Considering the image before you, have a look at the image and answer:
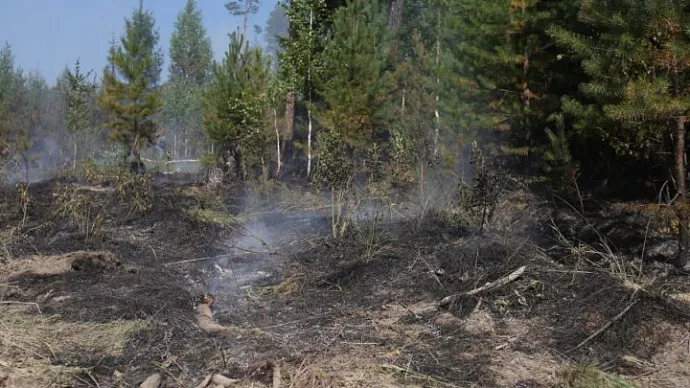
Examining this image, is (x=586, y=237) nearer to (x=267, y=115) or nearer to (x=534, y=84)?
(x=534, y=84)

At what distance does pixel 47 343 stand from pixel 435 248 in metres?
4.33

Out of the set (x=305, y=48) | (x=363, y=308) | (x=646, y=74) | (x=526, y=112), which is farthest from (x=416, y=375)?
(x=305, y=48)

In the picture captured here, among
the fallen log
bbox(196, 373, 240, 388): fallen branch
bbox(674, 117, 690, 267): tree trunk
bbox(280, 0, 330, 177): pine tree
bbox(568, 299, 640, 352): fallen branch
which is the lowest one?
bbox(196, 373, 240, 388): fallen branch

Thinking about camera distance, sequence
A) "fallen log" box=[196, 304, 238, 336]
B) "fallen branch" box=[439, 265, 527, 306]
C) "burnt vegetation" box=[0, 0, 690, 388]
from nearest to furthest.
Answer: "burnt vegetation" box=[0, 0, 690, 388], "fallen log" box=[196, 304, 238, 336], "fallen branch" box=[439, 265, 527, 306]

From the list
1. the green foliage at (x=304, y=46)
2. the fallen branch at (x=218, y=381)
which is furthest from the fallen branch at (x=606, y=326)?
the green foliage at (x=304, y=46)

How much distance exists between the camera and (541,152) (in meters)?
9.19

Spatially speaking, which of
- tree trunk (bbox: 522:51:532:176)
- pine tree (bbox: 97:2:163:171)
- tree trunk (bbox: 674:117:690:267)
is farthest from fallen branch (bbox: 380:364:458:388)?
pine tree (bbox: 97:2:163:171)

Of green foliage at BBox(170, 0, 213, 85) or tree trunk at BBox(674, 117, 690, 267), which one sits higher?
green foliage at BBox(170, 0, 213, 85)

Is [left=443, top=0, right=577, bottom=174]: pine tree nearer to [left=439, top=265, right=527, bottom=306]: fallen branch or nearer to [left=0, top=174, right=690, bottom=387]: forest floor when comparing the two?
[left=0, top=174, right=690, bottom=387]: forest floor

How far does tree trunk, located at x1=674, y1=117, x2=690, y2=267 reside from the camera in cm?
609

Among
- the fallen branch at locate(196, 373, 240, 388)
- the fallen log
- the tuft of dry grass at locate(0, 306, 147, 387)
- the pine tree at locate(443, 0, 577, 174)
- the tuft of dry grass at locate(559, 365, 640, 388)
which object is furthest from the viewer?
the pine tree at locate(443, 0, 577, 174)

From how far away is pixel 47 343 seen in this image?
483 centimetres

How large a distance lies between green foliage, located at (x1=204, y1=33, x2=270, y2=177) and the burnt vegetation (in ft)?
8.21

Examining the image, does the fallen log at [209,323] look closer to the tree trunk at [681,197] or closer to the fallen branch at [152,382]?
the fallen branch at [152,382]
